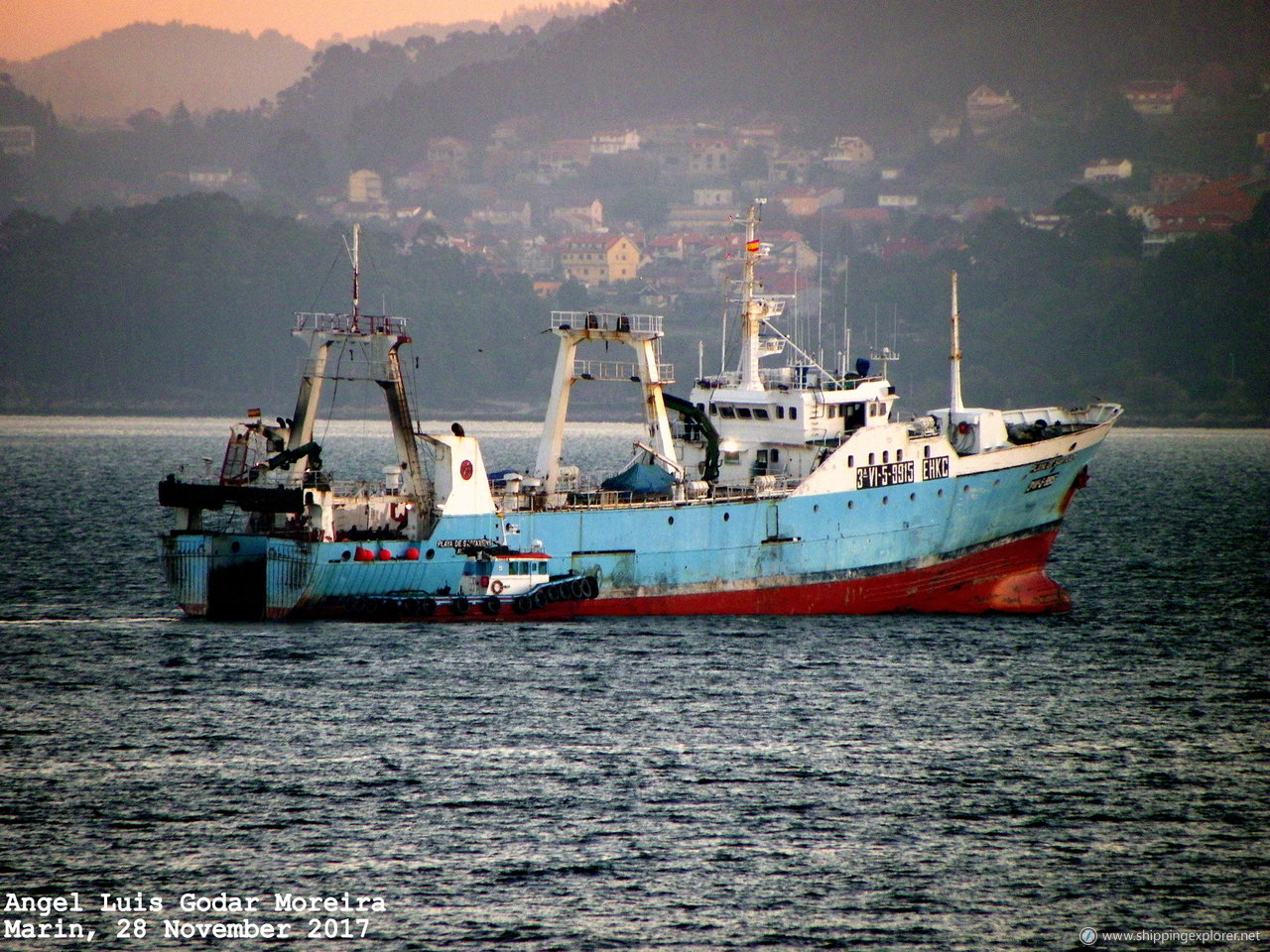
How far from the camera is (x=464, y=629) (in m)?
45.1

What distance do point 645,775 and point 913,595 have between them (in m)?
18.5

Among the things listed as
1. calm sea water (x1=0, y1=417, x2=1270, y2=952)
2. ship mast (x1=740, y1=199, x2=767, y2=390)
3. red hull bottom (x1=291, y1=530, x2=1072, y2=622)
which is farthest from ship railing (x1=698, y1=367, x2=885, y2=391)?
calm sea water (x1=0, y1=417, x2=1270, y2=952)

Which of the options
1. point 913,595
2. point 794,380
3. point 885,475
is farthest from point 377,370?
point 913,595

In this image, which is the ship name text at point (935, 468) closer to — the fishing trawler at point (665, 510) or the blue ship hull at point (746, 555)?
the fishing trawler at point (665, 510)

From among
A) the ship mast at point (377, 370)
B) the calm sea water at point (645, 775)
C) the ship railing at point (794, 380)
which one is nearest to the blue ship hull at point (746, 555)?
the calm sea water at point (645, 775)

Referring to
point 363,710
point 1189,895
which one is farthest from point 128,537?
point 1189,895

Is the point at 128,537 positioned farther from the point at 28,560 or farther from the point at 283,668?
the point at 283,668

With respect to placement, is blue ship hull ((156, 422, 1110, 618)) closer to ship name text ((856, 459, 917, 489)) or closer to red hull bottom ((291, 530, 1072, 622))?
red hull bottom ((291, 530, 1072, 622))

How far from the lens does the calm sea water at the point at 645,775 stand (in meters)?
26.7

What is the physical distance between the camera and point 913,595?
49.7 metres

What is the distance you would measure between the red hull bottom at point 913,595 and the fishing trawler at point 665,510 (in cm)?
6

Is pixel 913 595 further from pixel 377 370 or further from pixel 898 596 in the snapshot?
pixel 377 370

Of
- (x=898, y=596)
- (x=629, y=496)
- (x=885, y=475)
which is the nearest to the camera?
(x=629, y=496)

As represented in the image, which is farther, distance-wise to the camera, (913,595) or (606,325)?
(913,595)
